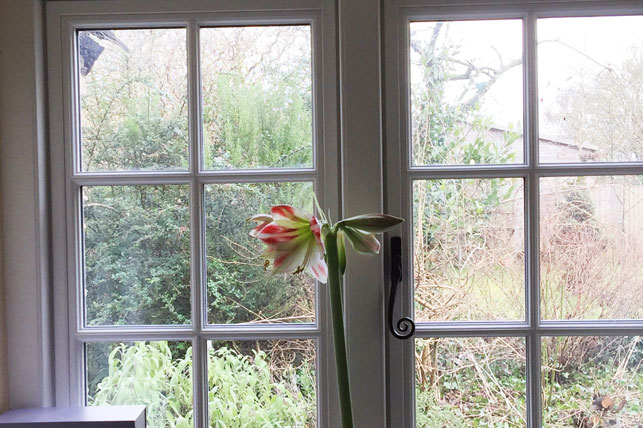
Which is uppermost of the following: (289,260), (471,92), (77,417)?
(471,92)

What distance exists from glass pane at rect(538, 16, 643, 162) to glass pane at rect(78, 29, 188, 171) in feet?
2.66

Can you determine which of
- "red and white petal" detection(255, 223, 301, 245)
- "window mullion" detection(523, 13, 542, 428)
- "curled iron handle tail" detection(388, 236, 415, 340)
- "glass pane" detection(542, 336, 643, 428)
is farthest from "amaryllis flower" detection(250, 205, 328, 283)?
"glass pane" detection(542, 336, 643, 428)

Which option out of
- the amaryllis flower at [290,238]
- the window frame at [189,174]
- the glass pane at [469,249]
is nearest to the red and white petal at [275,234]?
the amaryllis flower at [290,238]

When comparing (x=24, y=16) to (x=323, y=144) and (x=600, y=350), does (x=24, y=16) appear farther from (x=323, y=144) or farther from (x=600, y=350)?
(x=600, y=350)

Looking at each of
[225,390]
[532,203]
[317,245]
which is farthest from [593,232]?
[225,390]

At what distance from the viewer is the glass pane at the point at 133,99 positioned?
1.14m

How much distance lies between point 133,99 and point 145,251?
1.13 feet

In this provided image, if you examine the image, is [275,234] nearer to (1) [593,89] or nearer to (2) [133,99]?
(2) [133,99]

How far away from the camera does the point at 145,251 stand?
114 centimetres

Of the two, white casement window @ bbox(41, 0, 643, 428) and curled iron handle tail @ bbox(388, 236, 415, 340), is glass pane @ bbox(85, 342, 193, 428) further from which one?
curled iron handle tail @ bbox(388, 236, 415, 340)

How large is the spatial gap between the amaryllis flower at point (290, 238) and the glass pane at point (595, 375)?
0.64 meters

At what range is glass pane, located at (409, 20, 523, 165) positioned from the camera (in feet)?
3.67

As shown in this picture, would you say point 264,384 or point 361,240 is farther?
point 264,384

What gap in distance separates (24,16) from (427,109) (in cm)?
89
